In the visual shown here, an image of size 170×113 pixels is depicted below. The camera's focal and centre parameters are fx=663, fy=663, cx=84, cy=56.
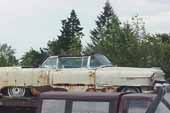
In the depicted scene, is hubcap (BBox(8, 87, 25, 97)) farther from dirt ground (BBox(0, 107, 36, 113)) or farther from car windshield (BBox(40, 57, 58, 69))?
car windshield (BBox(40, 57, 58, 69))

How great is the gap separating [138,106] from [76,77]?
11.3 m

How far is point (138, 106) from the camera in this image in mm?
7242

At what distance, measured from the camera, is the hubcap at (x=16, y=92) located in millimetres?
18866

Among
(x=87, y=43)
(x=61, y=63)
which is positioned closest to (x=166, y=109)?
(x=61, y=63)

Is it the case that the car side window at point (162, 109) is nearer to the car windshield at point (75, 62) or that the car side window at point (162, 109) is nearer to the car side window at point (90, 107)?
the car side window at point (90, 107)

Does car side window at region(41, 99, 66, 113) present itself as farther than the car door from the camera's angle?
No

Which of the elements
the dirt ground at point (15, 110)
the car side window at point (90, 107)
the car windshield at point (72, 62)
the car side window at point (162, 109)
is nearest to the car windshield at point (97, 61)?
the car windshield at point (72, 62)

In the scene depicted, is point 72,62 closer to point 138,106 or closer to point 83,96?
point 83,96

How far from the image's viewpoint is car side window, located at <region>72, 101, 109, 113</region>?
7445 millimetres

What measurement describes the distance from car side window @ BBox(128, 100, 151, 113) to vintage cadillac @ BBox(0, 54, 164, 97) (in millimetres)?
10411

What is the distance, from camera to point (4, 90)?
19.3m

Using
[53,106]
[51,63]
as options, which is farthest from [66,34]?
[53,106]

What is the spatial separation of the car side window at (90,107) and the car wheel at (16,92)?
11320mm

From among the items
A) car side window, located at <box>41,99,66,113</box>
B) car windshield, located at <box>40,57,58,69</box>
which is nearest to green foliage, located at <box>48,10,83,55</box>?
car windshield, located at <box>40,57,58,69</box>
